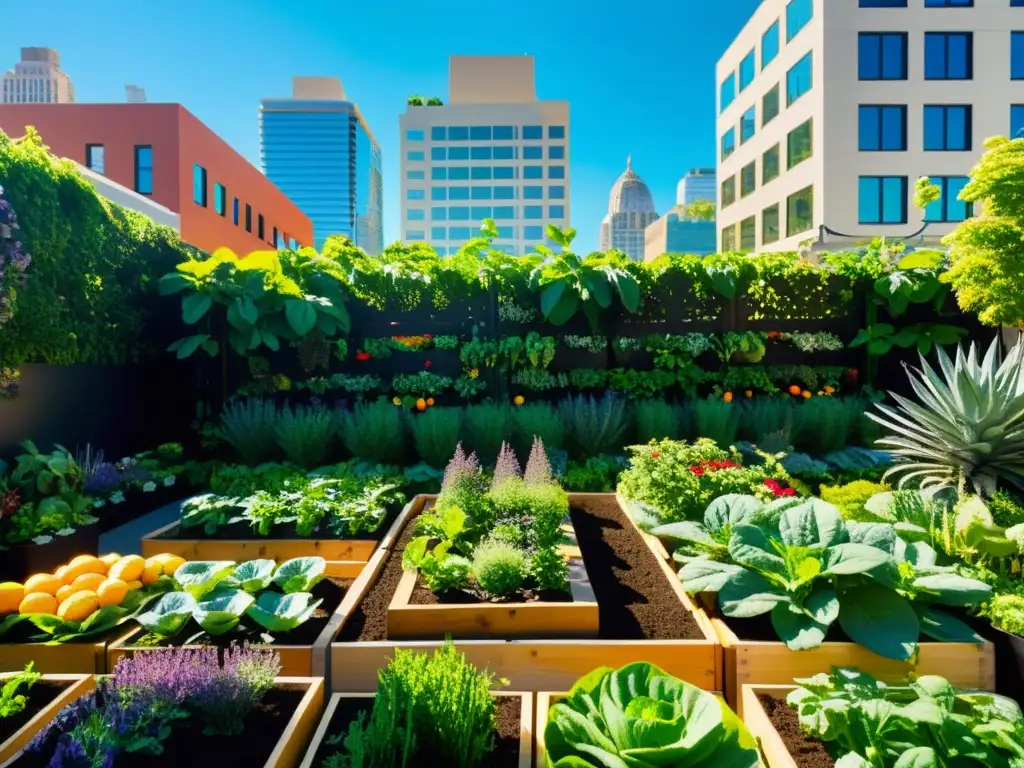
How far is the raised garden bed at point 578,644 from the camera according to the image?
6.40ft

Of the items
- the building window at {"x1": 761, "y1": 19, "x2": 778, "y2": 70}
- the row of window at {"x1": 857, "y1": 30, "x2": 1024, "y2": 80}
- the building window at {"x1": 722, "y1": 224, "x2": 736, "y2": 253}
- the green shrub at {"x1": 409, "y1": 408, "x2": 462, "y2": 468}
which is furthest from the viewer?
the building window at {"x1": 722, "y1": 224, "x2": 736, "y2": 253}

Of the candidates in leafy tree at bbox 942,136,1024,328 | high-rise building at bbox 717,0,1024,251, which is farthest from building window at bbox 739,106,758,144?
leafy tree at bbox 942,136,1024,328

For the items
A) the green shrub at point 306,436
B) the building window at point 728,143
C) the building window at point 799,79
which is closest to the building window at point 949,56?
the building window at point 799,79

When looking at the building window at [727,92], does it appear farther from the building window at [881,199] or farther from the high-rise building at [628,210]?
the high-rise building at [628,210]

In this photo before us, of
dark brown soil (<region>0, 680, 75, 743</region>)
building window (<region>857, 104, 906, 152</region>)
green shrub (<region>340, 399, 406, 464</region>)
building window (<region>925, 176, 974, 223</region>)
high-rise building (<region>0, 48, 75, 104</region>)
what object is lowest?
dark brown soil (<region>0, 680, 75, 743</region>)

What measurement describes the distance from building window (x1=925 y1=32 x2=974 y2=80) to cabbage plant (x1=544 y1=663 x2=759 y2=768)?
23357 millimetres

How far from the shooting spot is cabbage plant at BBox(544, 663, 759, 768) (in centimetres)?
131

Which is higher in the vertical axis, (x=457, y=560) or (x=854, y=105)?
(x=854, y=105)

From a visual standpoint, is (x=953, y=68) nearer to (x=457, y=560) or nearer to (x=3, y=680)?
(x=457, y=560)

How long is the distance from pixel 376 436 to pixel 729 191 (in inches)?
1036

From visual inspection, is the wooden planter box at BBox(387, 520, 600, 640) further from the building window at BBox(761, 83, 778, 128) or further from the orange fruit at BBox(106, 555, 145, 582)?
the building window at BBox(761, 83, 778, 128)

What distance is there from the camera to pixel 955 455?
113 inches

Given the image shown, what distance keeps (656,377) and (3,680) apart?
14.9 feet

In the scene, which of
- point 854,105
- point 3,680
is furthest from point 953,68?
point 3,680
